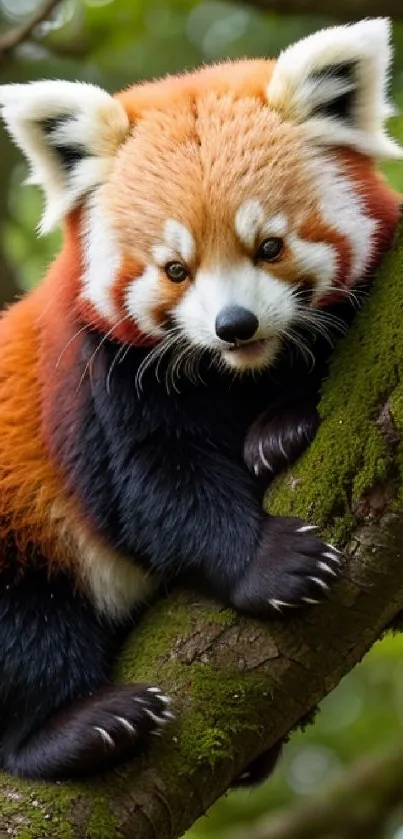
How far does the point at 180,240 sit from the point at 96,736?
4.00 feet

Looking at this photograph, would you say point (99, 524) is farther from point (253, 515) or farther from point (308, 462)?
point (308, 462)

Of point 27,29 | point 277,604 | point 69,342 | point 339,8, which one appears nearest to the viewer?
point 277,604

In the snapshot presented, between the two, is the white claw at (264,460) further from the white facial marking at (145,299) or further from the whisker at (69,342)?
the whisker at (69,342)

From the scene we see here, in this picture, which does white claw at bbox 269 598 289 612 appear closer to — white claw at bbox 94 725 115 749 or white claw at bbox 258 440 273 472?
white claw at bbox 258 440 273 472

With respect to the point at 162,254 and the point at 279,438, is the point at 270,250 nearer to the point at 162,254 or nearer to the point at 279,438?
the point at 162,254

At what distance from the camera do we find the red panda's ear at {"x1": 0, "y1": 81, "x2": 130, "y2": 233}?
3.29 m

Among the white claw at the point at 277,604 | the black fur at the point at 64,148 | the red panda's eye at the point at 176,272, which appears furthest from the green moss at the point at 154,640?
the black fur at the point at 64,148

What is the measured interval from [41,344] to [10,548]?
586mm

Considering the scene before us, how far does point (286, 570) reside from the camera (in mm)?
2906

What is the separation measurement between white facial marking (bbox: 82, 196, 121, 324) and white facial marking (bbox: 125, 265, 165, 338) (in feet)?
0.19

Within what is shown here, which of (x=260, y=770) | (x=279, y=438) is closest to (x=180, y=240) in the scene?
(x=279, y=438)

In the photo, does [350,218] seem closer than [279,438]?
No

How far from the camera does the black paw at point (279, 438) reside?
2.97 meters

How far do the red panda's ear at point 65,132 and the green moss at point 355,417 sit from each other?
0.87 metres
